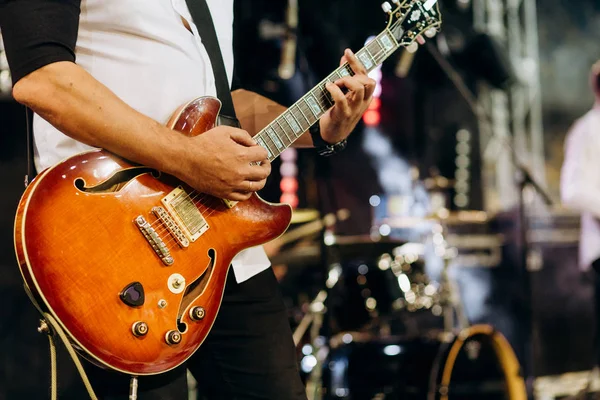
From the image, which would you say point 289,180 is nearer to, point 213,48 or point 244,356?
point 213,48

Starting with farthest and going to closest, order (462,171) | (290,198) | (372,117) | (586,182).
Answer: (372,117), (462,171), (290,198), (586,182)

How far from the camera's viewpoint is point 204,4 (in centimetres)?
175

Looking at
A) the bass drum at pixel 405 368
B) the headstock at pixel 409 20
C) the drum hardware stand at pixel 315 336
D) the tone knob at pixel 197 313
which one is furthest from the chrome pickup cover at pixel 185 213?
the bass drum at pixel 405 368

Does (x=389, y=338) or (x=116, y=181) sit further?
(x=389, y=338)

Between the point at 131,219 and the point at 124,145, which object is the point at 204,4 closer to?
the point at 124,145

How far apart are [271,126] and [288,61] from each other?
3772 millimetres

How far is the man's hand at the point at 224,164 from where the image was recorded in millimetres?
1499

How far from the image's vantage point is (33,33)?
4.52 feet

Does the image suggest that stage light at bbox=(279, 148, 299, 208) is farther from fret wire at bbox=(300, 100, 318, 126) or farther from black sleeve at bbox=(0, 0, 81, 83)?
black sleeve at bbox=(0, 0, 81, 83)

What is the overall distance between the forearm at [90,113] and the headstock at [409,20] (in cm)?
97

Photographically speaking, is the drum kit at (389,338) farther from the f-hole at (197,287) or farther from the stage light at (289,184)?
the stage light at (289,184)

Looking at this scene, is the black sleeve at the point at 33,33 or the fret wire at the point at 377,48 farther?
the fret wire at the point at 377,48

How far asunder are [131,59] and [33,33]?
23 cm

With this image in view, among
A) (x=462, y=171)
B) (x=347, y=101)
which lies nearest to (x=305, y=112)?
(x=347, y=101)
